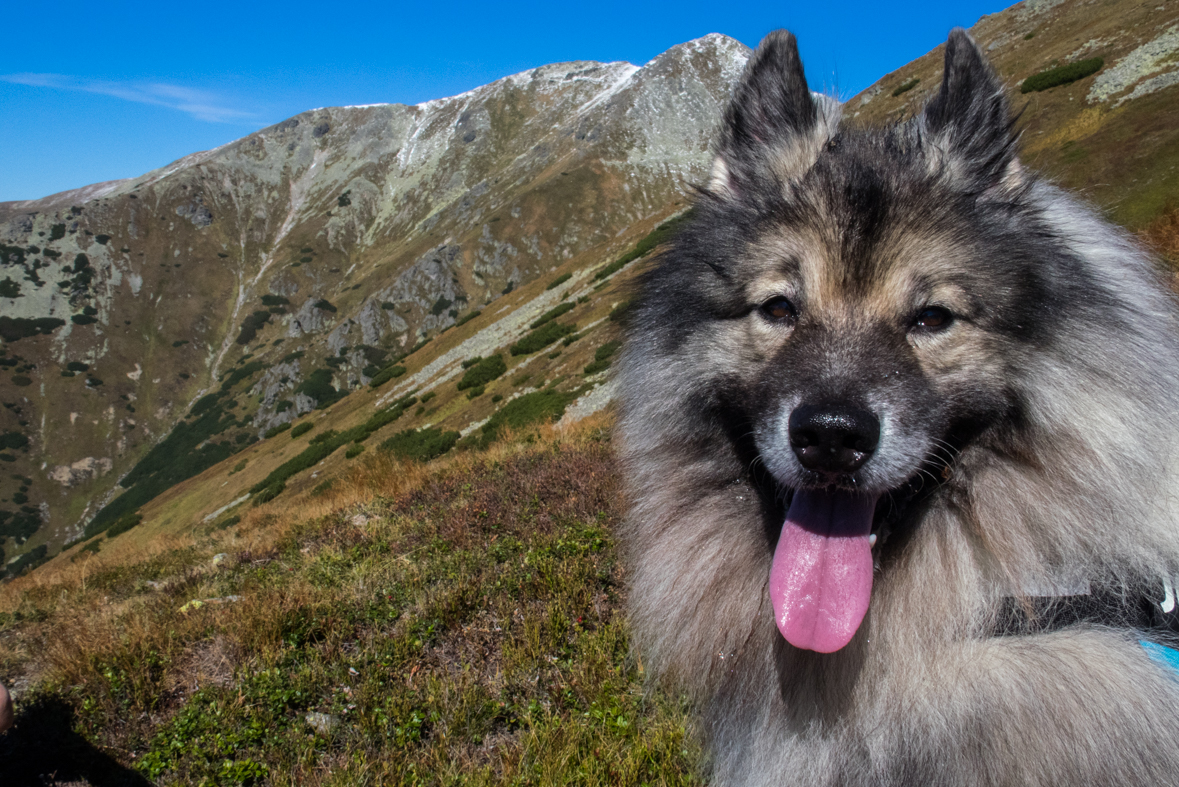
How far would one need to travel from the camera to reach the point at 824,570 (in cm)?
228

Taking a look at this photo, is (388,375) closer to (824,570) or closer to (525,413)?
(525,413)

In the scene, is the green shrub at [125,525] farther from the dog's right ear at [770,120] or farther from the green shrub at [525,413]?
the dog's right ear at [770,120]

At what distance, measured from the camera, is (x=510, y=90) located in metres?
193

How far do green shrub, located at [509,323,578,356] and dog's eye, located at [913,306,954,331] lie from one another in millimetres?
Answer: 26416

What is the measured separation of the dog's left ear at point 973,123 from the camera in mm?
2303

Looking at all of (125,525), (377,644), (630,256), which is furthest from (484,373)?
(125,525)

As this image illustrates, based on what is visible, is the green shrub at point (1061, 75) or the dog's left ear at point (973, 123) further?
the green shrub at point (1061, 75)

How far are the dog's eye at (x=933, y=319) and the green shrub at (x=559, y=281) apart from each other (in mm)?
37942

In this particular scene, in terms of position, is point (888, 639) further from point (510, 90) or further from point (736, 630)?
point (510, 90)

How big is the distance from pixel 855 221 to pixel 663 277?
88cm

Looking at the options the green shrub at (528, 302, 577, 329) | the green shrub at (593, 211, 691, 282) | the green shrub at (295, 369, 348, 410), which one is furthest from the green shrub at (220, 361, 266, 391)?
the green shrub at (593, 211, 691, 282)

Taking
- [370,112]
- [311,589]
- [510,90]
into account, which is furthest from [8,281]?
[311,589]

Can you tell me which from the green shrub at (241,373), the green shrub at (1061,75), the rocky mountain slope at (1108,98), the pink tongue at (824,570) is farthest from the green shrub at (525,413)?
the green shrub at (241,373)

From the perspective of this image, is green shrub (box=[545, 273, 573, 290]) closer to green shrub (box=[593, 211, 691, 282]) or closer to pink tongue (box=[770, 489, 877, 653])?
green shrub (box=[593, 211, 691, 282])
